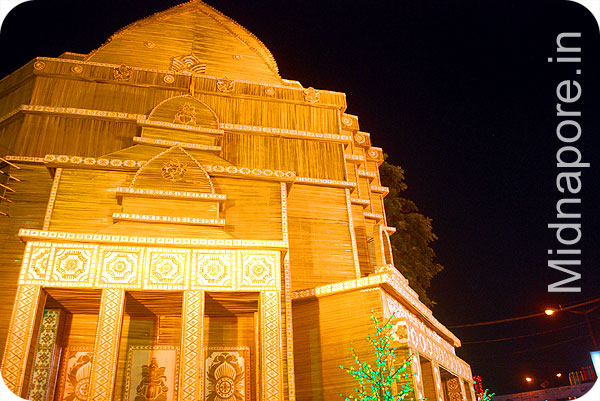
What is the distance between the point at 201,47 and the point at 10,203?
713cm

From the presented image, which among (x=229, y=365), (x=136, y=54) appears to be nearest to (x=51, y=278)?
(x=229, y=365)

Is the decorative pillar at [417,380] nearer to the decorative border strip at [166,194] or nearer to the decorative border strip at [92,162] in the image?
the decorative border strip at [166,194]

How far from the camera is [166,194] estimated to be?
362 inches

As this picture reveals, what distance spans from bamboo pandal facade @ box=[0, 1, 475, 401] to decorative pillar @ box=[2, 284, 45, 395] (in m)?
0.02

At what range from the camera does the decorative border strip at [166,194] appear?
8.99 metres

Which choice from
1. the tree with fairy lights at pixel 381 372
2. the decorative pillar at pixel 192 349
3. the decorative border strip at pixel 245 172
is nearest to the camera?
the decorative pillar at pixel 192 349

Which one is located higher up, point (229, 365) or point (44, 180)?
point (44, 180)

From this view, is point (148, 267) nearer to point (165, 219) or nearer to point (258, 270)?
point (165, 219)

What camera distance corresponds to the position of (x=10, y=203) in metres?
10.2

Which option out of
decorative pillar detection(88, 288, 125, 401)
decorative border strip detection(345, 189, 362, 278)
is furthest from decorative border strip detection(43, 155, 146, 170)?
decorative border strip detection(345, 189, 362, 278)

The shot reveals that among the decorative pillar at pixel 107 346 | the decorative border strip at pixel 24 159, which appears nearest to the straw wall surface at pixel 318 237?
the decorative pillar at pixel 107 346

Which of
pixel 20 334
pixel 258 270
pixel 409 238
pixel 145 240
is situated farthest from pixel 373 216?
pixel 20 334

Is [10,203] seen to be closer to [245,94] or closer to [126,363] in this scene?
[126,363]

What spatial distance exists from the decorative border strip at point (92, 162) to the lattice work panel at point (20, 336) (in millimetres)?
2672
